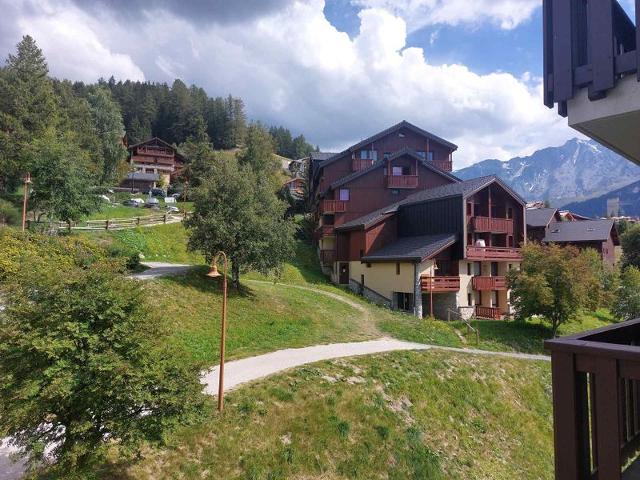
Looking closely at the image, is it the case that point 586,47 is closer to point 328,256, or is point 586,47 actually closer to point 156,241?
point 328,256

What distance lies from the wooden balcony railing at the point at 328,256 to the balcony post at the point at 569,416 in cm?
3356

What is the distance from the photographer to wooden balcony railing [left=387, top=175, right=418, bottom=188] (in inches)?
1485

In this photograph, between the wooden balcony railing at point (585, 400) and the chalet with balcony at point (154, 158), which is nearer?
the wooden balcony railing at point (585, 400)

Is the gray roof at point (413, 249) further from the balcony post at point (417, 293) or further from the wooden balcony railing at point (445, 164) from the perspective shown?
the wooden balcony railing at point (445, 164)

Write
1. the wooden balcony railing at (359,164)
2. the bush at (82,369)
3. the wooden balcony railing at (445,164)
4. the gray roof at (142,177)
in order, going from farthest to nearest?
the gray roof at (142,177), the wooden balcony railing at (445,164), the wooden balcony railing at (359,164), the bush at (82,369)

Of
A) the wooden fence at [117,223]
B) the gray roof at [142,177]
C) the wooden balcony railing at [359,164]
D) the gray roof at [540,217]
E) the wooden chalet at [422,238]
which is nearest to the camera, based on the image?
the wooden chalet at [422,238]

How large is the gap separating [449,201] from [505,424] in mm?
18993

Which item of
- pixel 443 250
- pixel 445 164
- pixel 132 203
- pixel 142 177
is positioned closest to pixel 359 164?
pixel 445 164

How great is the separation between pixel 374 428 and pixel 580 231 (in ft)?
162

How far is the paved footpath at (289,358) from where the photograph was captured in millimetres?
12594

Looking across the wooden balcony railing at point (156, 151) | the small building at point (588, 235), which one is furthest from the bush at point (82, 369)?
the wooden balcony railing at point (156, 151)

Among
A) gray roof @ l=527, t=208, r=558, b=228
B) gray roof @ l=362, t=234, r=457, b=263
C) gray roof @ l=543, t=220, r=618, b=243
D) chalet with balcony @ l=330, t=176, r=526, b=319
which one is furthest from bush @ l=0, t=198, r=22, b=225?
gray roof @ l=543, t=220, r=618, b=243

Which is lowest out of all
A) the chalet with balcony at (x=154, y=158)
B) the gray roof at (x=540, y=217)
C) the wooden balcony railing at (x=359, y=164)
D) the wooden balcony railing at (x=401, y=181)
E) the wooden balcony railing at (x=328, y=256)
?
the wooden balcony railing at (x=328, y=256)

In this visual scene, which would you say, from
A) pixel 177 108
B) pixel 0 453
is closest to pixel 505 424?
pixel 0 453
